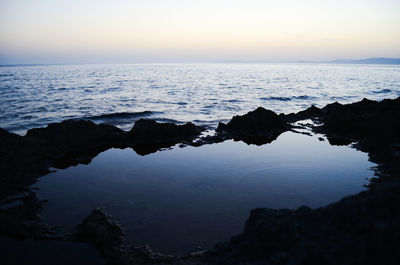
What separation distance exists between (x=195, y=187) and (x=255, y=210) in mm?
3976

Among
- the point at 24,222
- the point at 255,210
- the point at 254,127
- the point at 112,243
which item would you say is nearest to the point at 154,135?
the point at 254,127

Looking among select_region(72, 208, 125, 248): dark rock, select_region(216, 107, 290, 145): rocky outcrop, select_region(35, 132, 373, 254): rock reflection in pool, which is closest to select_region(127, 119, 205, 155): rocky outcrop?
select_region(35, 132, 373, 254): rock reflection in pool

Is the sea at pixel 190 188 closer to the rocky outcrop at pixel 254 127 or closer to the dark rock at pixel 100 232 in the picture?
the dark rock at pixel 100 232

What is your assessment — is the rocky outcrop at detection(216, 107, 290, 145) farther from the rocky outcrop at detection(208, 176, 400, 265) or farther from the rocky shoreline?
the rocky outcrop at detection(208, 176, 400, 265)

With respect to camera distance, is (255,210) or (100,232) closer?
(255,210)

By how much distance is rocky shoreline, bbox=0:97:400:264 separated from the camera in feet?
11.3

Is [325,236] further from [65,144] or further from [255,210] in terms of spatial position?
[65,144]

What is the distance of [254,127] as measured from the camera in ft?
51.6

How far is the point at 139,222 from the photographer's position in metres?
6.87

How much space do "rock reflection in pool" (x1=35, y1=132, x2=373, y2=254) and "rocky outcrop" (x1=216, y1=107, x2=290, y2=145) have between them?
193 cm

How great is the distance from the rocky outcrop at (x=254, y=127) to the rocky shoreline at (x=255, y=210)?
0.19 feet

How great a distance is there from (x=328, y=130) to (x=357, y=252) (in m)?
13.9

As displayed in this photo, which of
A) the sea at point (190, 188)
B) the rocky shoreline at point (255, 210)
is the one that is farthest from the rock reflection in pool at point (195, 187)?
the rocky shoreline at point (255, 210)

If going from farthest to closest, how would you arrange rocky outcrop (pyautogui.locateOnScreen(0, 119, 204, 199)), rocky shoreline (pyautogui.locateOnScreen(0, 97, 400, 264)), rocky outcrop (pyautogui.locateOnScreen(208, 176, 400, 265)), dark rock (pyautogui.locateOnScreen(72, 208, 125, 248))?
rocky outcrop (pyautogui.locateOnScreen(0, 119, 204, 199)) < dark rock (pyautogui.locateOnScreen(72, 208, 125, 248)) < rocky shoreline (pyautogui.locateOnScreen(0, 97, 400, 264)) < rocky outcrop (pyautogui.locateOnScreen(208, 176, 400, 265))
